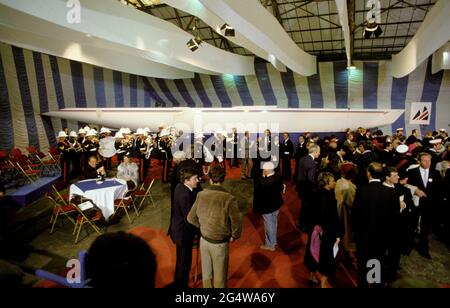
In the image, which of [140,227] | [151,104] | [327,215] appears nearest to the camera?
[327,215]

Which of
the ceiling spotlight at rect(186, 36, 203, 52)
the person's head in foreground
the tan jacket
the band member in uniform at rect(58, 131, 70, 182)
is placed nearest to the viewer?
the person's head in foreground

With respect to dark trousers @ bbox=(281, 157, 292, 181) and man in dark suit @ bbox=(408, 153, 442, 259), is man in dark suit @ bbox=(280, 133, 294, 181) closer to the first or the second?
dark trousers @ bbox=(281, 157, 292, 181)

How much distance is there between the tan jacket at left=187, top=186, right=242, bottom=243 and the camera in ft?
8.18

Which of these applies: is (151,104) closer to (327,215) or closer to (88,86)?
(88,86)

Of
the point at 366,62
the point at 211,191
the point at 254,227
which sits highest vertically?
the point at 366,62

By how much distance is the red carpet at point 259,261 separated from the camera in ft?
10.9

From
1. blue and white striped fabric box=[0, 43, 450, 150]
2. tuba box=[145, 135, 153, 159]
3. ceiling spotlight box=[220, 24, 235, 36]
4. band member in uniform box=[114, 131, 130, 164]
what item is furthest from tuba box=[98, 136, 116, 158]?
ceiling spotlight box=[220, 24, 235, 36]

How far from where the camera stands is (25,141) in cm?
926

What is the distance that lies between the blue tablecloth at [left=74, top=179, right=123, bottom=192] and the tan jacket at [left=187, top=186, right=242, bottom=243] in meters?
3.09

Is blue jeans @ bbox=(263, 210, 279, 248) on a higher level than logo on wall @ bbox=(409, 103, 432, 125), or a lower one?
lower

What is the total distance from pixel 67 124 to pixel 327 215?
1159 centimetres

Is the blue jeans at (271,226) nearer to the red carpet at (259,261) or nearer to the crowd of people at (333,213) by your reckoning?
the crowd of people at (333,213)
